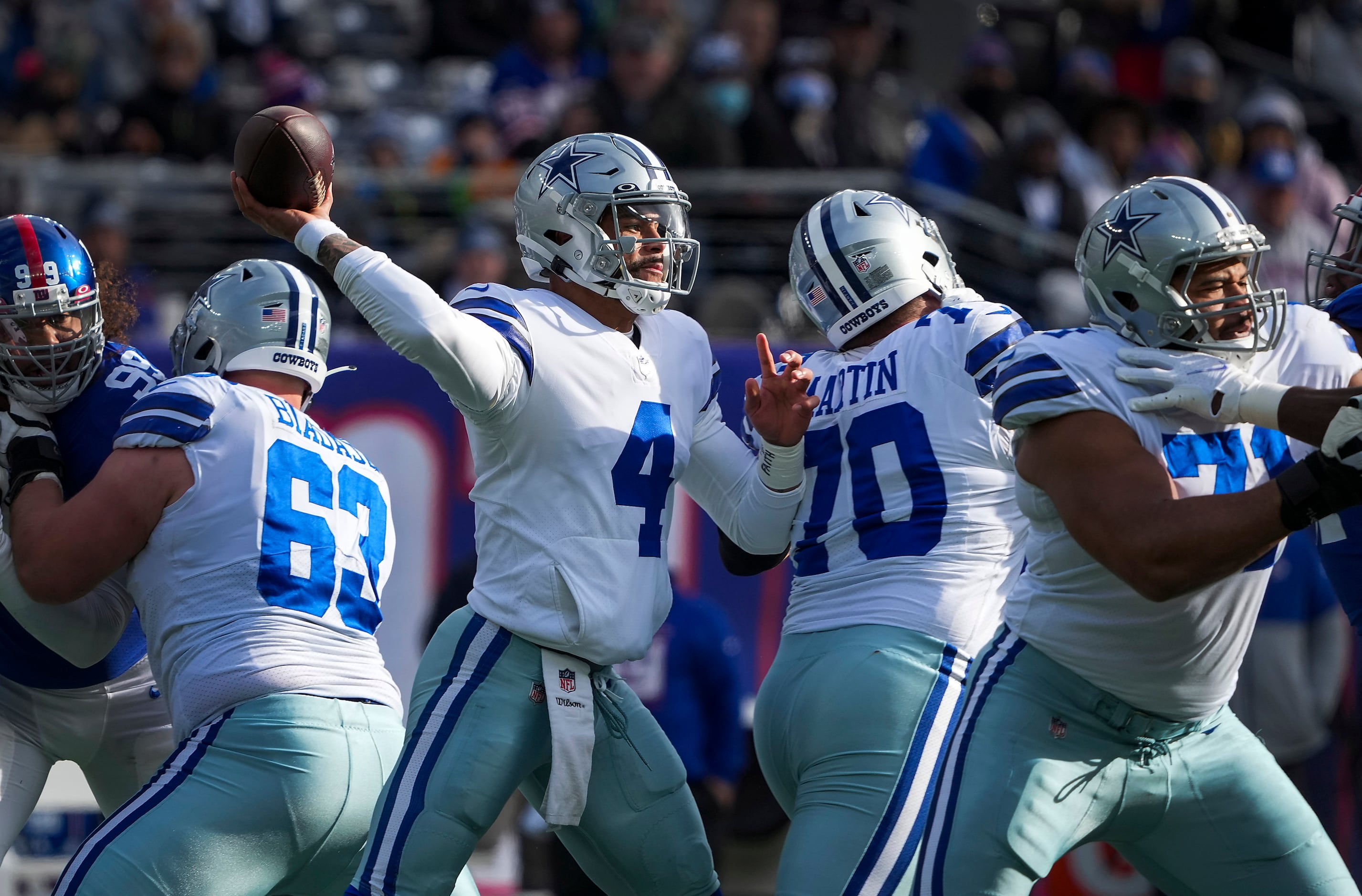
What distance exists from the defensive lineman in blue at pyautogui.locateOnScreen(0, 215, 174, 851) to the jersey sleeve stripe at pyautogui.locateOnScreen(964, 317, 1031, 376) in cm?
207

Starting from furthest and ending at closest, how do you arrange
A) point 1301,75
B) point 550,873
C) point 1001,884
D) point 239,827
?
point 1301,75 < point 550,873 < point 239,827 < point 1001,884

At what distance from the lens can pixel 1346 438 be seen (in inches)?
112

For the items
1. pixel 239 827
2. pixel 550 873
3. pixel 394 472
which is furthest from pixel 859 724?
pixel 394 472

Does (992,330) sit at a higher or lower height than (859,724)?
higher

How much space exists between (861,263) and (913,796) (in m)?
1.32

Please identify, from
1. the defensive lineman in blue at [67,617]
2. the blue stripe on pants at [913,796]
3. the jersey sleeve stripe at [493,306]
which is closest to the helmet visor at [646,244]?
the jersey sleeve stripe at [493,306]

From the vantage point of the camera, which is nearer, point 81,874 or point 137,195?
point 81,874

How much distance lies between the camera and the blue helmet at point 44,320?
4.04 m

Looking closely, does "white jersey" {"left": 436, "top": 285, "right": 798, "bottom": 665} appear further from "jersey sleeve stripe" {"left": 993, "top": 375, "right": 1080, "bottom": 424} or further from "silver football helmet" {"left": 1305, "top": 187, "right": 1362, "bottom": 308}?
"silver football helmet" {"left": 1305, "top": 187, "right": 1362, "bottom": 308}

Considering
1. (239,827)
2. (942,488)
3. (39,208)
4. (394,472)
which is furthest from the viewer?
(39,208)

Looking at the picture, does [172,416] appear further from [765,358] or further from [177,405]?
[765,358]

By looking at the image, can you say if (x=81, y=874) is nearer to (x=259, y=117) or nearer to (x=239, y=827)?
(x=239, y=827)

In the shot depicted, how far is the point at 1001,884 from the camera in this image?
3.29m

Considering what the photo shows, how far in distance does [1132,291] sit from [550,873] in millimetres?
4176
